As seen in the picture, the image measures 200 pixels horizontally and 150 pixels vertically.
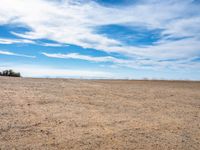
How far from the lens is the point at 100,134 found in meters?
8.42

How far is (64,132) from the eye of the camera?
8.36 meters

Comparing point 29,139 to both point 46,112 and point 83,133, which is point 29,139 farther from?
point 46,112

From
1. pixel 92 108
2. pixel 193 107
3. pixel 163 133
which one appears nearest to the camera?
pixel 163 133

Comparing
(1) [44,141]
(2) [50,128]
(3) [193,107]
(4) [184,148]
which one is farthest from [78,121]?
(3) [193,107]

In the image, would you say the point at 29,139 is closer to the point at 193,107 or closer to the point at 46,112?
the point at 46,112

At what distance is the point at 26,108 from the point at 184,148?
218 inches

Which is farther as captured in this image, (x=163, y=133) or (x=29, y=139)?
(x=163, y=133)

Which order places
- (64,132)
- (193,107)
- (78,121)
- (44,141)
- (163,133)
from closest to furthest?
(44,141), (64,132), (163,133), (78,121), (193,107)

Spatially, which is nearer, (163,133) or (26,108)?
(163,133)

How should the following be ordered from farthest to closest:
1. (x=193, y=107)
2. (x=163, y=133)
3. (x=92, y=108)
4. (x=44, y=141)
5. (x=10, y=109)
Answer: (x=193, y=107), (x=92, y=108), (x=10, y=109), (x=163, y=133), (x=44, y=141)

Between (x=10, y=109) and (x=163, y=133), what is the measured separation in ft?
16.0

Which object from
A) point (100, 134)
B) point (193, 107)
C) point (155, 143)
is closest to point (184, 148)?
point (155, 143)

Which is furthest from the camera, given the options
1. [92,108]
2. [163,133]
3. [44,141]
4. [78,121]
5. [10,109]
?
[92,108]

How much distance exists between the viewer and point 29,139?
764 centimetres
